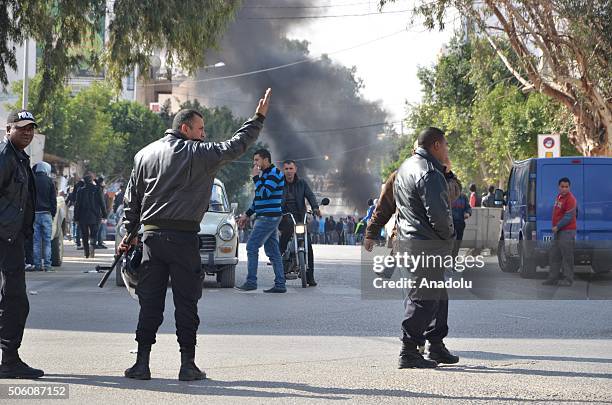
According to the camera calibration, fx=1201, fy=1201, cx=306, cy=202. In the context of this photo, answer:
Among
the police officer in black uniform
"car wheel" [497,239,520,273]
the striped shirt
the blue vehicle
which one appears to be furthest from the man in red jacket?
the police officer in black uniform

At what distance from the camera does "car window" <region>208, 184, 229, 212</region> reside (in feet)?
54.2

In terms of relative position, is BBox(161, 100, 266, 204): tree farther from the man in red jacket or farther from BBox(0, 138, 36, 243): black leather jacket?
BBox(0, 138, 36, 243): black leather jacket

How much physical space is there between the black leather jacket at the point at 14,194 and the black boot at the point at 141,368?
1056 mm

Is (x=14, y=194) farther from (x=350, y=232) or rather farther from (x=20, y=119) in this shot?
(x=350, y=232)

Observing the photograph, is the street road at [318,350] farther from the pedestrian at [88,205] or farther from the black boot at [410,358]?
the pedestrian at [88,205]

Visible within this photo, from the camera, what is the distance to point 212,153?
7.36 m

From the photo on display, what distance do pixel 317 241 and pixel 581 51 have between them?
86.1 feet

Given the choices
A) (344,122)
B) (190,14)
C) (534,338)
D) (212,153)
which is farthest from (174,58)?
(344,122)

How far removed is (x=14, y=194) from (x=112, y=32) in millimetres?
12552

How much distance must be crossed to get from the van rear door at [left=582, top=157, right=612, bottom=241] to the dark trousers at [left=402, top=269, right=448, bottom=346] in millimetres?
11249

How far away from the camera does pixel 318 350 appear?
911cm

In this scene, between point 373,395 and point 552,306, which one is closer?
point 373,395

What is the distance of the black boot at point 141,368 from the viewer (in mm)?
7336

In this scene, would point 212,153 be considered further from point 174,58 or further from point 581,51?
point 581,51
